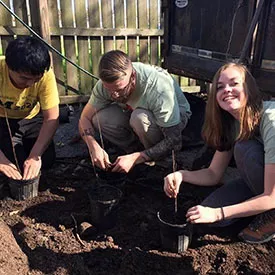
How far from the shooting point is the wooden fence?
15.0 feet

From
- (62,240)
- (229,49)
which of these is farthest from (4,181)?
(229,49)

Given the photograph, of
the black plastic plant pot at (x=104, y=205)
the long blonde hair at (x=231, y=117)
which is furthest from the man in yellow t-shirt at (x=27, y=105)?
the long blonde hair at (x=231, y=117)

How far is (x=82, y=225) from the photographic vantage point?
7.80ft

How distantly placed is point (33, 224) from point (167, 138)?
42.3 inches

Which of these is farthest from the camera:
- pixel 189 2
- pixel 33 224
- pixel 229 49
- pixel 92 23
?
pixel 92 23

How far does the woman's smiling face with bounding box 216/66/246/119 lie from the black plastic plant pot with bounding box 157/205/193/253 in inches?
26.3

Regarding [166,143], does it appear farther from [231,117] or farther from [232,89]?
[232,89]

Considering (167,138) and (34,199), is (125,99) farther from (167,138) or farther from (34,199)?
(34,199)

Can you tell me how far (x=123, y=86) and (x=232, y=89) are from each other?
31.3 inches

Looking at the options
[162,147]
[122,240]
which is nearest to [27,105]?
[162,147]

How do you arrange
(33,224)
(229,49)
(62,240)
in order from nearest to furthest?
1. (62,240)
2. (33,224)
3. (229,49)

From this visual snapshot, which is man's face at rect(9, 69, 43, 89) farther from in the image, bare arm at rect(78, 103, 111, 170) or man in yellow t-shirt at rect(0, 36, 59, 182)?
bare arm at rect(78, 103, 111, 170)

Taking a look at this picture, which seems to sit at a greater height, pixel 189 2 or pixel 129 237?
pixel 189 2

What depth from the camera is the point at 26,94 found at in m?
2.86
